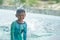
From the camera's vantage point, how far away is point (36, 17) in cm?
1312

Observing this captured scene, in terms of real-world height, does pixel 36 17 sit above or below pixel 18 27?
below

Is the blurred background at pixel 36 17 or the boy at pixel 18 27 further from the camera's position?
the blurred background at pixel 36 17

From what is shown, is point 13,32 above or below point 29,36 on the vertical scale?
above

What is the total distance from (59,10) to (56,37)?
22.9 feet

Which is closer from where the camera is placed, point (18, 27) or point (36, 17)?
point (18, 27)

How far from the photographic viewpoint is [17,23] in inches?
159

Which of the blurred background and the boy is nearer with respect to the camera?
the boy

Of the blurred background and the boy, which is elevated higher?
the boy

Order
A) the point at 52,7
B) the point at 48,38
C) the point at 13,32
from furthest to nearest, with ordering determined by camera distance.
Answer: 1. the point at 52,7
2. the point at 48,38
3. the point at 13,32

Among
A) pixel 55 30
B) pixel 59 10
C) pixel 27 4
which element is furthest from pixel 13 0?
pixel 55 30

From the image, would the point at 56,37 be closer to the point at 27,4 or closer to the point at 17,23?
the point at 17,23

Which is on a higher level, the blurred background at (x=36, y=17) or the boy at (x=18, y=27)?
the boy at (x=18, y=27)

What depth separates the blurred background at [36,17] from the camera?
346 inches

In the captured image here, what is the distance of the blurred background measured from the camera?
8.80m
